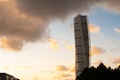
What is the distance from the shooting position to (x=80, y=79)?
427ft

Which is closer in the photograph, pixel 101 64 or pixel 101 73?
pixel 101 73

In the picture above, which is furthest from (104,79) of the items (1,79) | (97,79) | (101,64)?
(1,79)

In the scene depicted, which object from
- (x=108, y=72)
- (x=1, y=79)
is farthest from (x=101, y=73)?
(x=1, y=79)

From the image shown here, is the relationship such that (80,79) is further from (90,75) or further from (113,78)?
(113,78)

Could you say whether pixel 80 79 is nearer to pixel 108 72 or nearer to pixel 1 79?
pixel 108 72

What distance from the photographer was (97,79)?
12469cm

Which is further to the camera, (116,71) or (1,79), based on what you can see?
(1,79)

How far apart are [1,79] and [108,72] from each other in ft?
294

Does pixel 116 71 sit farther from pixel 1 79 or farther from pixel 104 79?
pixel 1 79

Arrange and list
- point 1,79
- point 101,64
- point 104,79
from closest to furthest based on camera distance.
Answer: point 104,79
point 101,64
point 1,79

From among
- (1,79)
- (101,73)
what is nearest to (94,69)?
(101,73)

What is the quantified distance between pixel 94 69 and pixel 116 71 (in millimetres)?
8718

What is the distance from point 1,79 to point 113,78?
92.6 m

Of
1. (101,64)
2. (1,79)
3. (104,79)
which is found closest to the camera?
(104,79)
